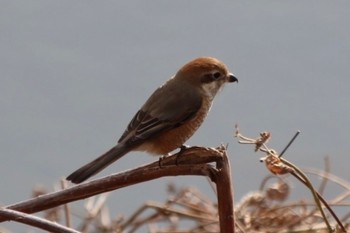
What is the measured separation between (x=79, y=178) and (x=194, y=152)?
525 millimetres

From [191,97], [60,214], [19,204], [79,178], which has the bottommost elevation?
[19,204]

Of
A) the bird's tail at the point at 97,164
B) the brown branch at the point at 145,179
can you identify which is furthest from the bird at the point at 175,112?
the brown branch at the point at 145,179

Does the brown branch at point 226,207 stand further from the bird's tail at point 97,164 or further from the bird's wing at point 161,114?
the bird's wing at point 161,114

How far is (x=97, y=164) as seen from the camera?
2322mm

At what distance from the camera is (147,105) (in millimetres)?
2852

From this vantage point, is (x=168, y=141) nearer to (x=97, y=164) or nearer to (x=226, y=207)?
(x=97, y=164)

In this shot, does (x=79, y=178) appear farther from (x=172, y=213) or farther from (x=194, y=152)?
(x=172, y=213)

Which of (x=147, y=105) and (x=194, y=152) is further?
(x=147, y=105)

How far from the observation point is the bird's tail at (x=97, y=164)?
2150 millimetres

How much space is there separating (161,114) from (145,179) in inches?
47.3

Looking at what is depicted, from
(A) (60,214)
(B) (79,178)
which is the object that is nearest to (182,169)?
(B) (79,178)

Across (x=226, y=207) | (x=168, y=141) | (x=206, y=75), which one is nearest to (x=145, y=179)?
(x=226, y=207)

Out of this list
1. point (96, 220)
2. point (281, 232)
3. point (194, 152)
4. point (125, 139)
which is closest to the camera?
point (194, 152)

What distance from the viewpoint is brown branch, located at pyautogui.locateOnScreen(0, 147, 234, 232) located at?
1519 mm
